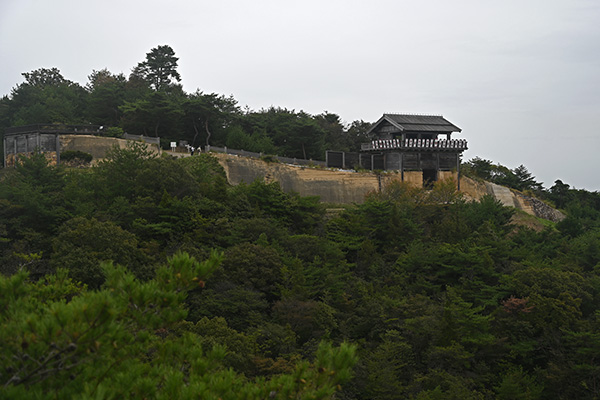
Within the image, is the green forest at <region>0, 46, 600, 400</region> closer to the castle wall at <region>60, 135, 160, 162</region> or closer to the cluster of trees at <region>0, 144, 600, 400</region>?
the cluster of trees at <region>0, 144, 600, 400</region>

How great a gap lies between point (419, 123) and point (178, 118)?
18418 mm

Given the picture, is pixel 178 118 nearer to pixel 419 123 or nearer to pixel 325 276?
pixel 419 123

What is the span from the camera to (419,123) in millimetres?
43312

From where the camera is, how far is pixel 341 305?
2492 centimetres

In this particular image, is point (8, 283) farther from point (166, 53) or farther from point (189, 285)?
point (166, 53)

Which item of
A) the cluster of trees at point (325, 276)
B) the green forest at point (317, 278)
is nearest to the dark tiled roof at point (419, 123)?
the green forest at point (317, 278)

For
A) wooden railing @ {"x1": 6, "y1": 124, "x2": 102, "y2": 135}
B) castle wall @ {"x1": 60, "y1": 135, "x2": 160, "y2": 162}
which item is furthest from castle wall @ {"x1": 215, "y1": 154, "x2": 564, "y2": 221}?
wooden railing @ {"x1": 6, "y1": 124, "x2": 102, "y2": 135}

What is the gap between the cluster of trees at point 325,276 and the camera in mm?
20344

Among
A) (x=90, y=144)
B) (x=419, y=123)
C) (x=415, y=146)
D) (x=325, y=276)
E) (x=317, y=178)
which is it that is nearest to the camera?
(x=325, y=276)

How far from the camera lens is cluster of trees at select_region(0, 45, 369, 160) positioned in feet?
135

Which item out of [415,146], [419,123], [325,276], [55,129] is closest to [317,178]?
[415,146]

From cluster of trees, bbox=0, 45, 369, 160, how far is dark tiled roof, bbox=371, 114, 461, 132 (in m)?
5.77

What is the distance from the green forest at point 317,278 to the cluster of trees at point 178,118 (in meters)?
7.72

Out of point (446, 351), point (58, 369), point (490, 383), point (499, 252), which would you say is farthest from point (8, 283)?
point (499, 252)
